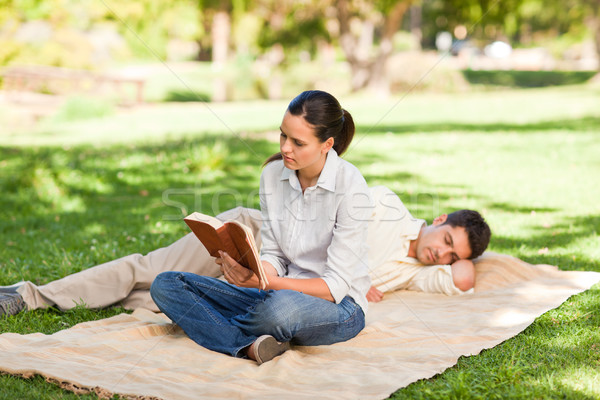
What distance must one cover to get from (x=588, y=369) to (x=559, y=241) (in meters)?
2.89

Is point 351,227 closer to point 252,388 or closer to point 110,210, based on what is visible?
point 252,388

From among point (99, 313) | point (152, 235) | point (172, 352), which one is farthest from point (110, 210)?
point (172, 352)

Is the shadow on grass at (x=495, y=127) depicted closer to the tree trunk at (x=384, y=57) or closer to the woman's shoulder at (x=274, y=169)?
the tree trunk at (x=384, y=57)

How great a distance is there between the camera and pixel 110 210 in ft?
24.1

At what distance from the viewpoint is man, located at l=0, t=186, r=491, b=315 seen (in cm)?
419

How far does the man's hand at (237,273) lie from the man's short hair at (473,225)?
73.6 inches

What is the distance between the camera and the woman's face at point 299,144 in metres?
3.19

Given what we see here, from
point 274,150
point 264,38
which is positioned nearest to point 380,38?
point 264,38

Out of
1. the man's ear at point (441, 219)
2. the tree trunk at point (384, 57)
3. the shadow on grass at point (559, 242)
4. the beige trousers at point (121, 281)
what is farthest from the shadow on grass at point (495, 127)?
the beige trousers at point (121, 281)

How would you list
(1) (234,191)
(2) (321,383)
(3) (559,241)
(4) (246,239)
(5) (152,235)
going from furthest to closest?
(1) (234,191) → (5) (152,235) → (3) (559,241) → (2) (321,383) → (4) (246,239)

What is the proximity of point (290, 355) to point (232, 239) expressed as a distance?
785 millimetres

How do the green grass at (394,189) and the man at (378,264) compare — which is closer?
the green grass at (394,189)

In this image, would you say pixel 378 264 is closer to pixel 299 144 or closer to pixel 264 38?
pixel 299 144

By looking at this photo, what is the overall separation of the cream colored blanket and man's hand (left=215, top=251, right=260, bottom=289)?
1.49 feet
